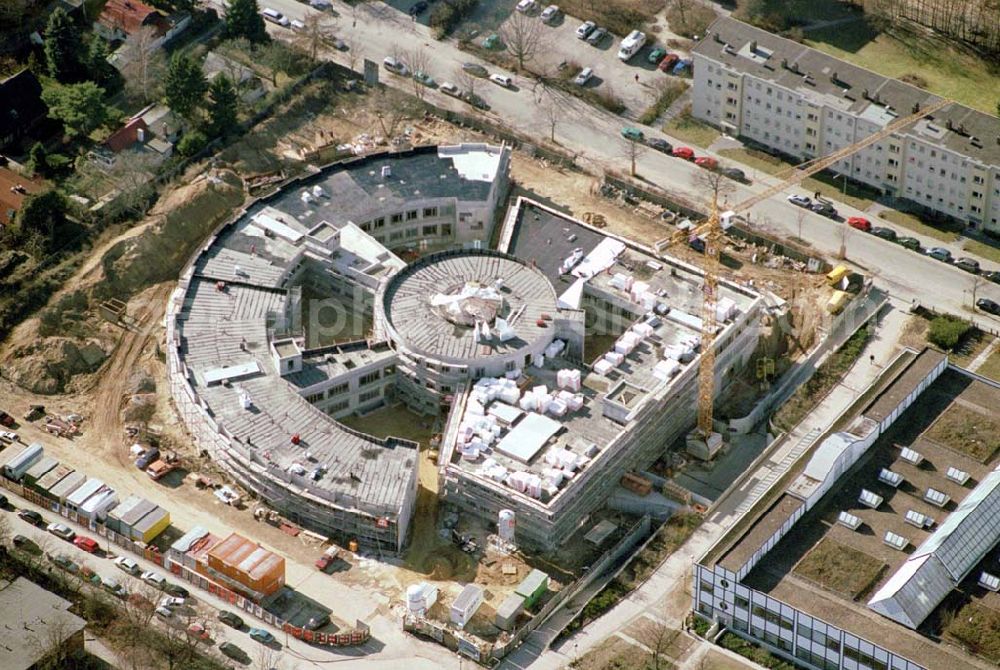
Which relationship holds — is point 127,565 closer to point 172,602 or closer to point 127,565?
point 127,565

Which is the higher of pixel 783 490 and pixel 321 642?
pixel 783 490

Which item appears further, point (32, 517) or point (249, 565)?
point (32, 517)

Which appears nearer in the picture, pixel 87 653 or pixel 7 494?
pixel 87 653

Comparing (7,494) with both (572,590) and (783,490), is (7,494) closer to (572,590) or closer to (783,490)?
(572,590)

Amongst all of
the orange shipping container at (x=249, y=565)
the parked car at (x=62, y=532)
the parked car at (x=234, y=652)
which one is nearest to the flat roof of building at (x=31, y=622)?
the parked car at (x=62, y=532)

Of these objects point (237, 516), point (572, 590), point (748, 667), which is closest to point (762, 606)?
point (748, 667)

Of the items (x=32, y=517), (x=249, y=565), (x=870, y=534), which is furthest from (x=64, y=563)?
(x=870, y=534)

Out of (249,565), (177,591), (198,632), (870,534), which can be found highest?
(870,534)
